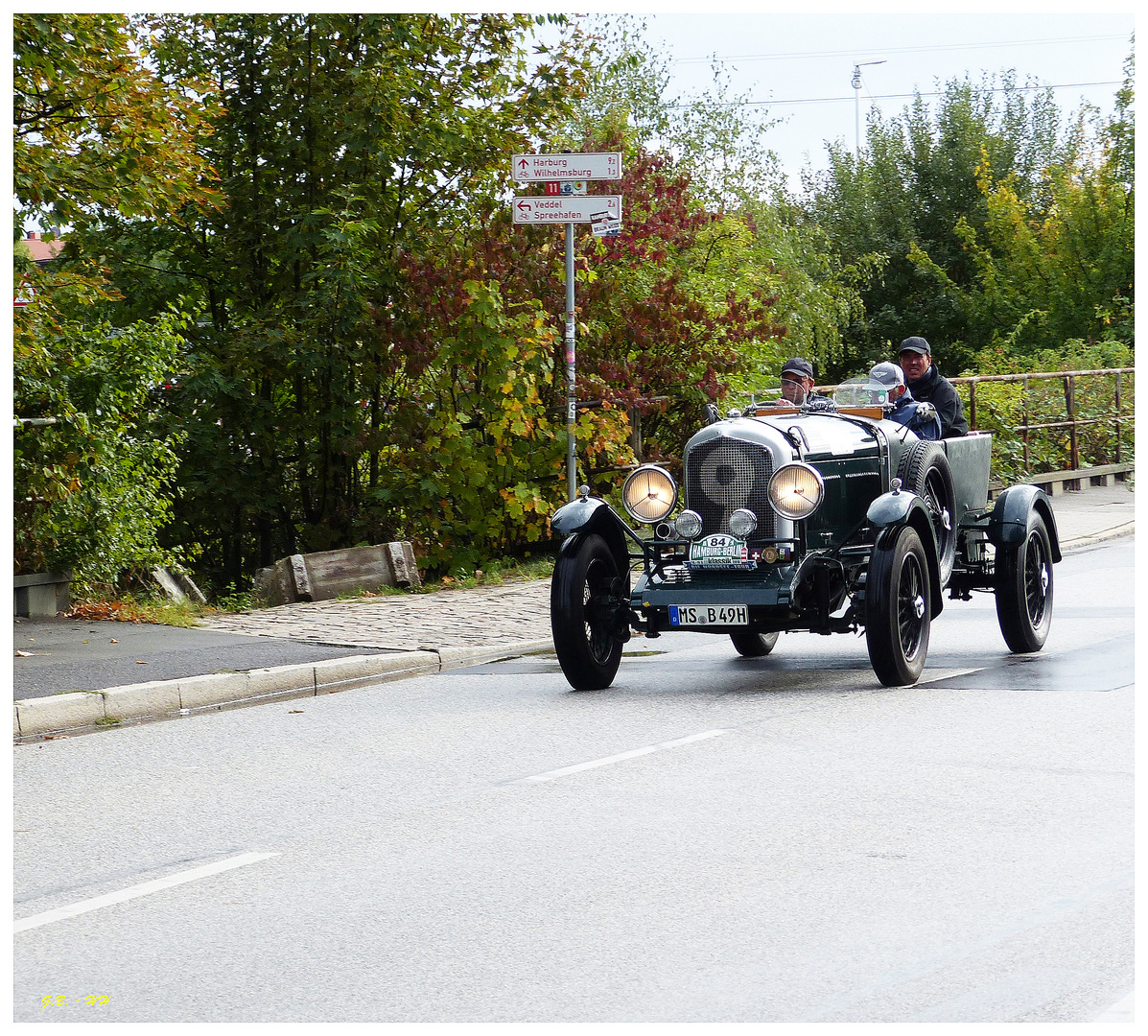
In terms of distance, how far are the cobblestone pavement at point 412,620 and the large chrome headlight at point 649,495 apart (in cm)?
203

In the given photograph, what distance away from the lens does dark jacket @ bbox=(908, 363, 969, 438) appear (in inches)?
436

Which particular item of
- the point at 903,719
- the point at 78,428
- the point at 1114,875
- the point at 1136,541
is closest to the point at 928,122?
the point at 1136,541

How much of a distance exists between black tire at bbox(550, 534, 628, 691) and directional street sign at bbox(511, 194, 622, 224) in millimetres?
4679

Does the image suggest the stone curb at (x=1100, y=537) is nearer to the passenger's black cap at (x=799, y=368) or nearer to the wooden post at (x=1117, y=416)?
the wooden post at (x=1117, y=416)

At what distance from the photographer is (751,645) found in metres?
10.6

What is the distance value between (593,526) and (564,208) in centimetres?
478

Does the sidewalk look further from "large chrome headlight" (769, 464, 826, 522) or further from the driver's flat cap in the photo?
the driver's flat cap

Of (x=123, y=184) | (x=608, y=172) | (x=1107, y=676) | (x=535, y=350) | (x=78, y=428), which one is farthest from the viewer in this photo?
(x=535, y=350)

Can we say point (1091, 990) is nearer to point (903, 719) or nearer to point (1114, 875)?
point (1114, 875)

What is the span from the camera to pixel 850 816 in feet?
19.7

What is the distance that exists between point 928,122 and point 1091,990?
36.2 m

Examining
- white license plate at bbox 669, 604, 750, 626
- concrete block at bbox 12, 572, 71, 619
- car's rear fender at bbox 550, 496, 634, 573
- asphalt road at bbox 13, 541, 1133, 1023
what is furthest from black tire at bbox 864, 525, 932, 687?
concrete block at bbox 12, 572, 71, 619

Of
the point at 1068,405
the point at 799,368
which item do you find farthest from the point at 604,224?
the point at 1068,405
